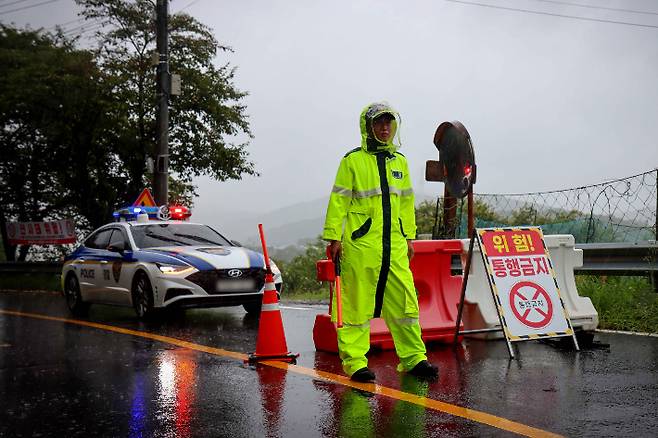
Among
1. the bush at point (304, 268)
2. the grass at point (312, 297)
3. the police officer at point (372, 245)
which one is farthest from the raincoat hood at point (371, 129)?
the bush at point (304, 268)

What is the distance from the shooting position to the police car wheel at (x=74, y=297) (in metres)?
13.1

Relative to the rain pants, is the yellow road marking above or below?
below

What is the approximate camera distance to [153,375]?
6.80 meters

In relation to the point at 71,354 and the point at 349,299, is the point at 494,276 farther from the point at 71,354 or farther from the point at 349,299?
the point at 71,354

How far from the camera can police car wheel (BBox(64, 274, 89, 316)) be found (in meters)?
13.1

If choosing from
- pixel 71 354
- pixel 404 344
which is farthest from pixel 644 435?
pixel 71 354

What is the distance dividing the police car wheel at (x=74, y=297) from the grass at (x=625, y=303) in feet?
24.2

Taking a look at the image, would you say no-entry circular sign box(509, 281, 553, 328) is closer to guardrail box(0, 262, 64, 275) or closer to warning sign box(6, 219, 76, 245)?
guardrail box(0, 262, 64, 275)

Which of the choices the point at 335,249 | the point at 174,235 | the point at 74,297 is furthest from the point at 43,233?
the point at 335,249

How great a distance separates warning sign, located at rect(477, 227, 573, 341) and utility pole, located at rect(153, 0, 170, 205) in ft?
48.9

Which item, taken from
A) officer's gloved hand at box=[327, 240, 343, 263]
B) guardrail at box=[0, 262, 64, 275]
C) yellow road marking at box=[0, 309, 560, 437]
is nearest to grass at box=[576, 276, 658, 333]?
yellow road marking at box=[0, 309, 560, 437]

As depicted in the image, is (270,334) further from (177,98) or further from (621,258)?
(177,98)

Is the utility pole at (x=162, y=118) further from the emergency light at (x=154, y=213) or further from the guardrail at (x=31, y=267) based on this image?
the emergency light at (x=154, y=213)

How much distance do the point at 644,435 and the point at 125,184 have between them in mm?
26558
